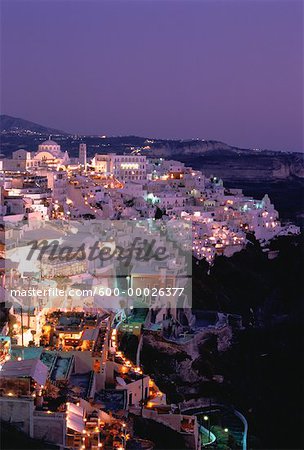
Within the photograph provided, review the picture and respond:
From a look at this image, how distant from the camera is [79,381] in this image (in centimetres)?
1027

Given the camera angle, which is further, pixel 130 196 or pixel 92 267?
pixel 130 196

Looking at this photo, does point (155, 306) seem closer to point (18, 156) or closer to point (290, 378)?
point (290, 378)

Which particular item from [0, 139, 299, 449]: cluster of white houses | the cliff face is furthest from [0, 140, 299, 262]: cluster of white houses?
the cliff face

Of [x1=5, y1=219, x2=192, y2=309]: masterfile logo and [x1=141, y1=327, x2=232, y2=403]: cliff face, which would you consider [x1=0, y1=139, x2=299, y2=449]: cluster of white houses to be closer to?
[x1=5, y1=219, x2=192, y2=309]: masterfile logo

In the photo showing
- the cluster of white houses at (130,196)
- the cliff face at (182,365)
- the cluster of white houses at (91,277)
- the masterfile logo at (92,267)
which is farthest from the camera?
the cluster of white houses at (130,196)

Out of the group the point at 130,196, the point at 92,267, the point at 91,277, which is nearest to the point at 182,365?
the point at 91,277

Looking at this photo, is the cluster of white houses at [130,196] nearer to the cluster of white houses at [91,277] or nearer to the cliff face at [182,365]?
the cluster of white houses at [91,277]

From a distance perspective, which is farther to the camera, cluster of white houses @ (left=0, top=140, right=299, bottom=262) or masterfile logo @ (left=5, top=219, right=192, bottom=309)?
cluster of white houses @ (left=0, top=140, right=299, bottom=262)

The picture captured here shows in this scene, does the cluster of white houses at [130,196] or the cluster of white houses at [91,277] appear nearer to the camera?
the cluster of white houses at [91,277]

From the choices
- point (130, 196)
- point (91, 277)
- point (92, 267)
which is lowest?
point (91, 277)

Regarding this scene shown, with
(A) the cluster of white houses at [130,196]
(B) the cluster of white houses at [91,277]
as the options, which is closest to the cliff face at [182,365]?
(B) the cluster of white houses at [91,277]

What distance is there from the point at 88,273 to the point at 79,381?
14.0 feet

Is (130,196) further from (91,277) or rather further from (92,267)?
(91,277)

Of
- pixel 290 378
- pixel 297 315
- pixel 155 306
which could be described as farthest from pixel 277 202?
pixel 155 306
